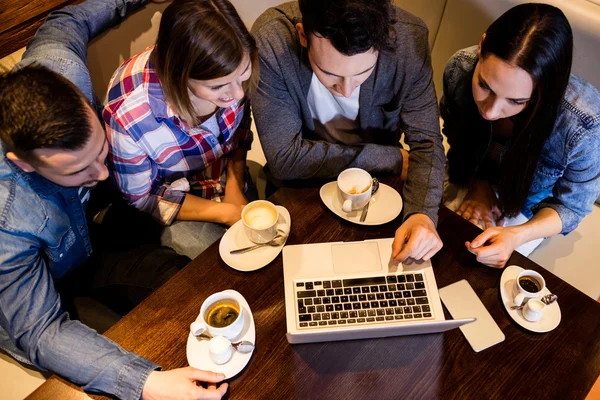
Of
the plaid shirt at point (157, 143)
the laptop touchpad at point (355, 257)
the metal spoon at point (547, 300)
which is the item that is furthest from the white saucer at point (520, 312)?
the plaid shirt at point (157, 143)

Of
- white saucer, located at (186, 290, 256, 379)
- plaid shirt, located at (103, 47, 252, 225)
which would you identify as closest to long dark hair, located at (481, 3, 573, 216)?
plaid shirt, located at (103, 47, 252, 225)

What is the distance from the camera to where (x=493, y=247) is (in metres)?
1.06

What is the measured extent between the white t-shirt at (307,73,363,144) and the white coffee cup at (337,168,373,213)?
0.29 meters

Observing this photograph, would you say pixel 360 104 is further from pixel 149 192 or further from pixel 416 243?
pixel 149 192

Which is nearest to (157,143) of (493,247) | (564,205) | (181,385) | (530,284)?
(181,385)

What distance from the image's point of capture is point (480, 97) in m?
1.24

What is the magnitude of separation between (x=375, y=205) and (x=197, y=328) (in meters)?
0.57

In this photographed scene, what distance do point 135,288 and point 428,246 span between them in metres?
0.86

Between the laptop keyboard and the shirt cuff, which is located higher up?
the laptop keyboard

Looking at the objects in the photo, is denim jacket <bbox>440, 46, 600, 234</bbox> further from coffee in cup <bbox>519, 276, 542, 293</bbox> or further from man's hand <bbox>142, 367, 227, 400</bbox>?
man's hand <bbox>142, 367, 227, 400</bbox>

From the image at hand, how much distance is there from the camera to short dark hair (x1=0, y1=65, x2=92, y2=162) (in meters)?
0.88

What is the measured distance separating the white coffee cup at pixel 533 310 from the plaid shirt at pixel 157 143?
3.26 feet

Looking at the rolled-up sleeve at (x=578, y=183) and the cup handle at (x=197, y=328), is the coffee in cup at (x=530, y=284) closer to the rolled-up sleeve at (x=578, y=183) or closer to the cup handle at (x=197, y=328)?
the rolled-up sleeve at (x=578, y=183)

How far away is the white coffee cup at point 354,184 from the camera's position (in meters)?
1.16
